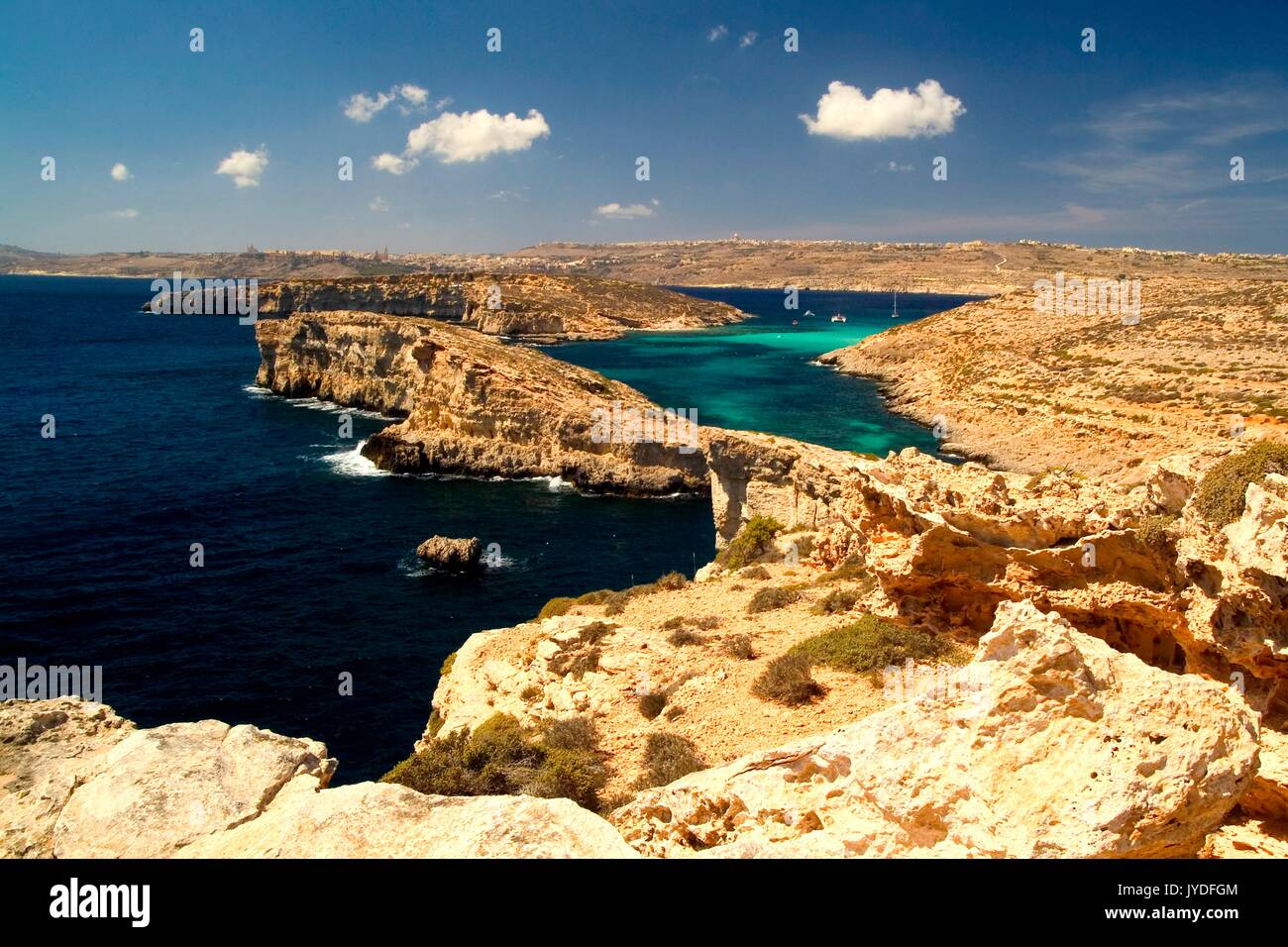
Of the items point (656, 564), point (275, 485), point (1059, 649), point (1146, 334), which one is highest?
point (1146, 334)

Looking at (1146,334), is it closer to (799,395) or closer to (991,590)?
(799,395)

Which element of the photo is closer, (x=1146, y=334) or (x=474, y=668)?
(x=474, y=668)

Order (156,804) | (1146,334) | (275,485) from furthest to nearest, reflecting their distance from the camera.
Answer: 1. (1146,334)
2. (275,485)
3. (156,804)

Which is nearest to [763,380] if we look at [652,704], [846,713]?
[652,704]

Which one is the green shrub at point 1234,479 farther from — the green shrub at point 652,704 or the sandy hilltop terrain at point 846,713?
the green shrub at point 652,704

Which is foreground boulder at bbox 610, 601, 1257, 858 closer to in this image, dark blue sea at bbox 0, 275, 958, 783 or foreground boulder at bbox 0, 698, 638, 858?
foreground boulder at bbox 0, 698, 638, 858

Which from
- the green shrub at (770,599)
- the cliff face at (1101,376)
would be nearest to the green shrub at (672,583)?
the green shrub at (770,599)
